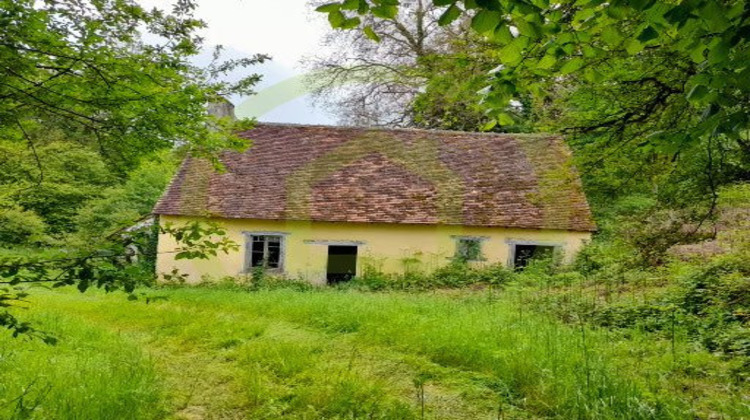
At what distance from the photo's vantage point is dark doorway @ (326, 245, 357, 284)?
17312mm

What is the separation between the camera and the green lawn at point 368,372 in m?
3.65

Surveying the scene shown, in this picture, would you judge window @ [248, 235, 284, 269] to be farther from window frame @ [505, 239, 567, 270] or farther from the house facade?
window frame @ [505, 239, 567, 270]

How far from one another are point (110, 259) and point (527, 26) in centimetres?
244

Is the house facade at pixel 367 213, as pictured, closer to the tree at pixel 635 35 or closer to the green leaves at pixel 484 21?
the tree at pixel 635 35

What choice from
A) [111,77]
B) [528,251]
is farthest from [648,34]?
[528,251]

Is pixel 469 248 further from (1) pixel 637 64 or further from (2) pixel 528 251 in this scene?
(1) pixel 637 64

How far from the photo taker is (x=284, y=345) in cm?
554

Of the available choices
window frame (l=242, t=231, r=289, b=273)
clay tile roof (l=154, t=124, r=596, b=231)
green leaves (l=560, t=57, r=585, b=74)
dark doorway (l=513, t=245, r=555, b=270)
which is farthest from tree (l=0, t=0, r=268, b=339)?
dark doorway (l=513, t=245, r=555, b=270)

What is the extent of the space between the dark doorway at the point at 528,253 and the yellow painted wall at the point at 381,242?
344 mm

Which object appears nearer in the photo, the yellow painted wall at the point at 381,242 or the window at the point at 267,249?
the yellow painted wall at the point at 381,242

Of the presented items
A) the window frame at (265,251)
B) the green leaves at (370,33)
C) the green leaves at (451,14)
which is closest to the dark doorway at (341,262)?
the window frame at (265,251)

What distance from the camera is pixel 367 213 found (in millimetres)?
15750

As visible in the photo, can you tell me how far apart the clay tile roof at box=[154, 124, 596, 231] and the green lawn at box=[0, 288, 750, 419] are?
8.85 m

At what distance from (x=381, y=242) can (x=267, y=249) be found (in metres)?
3.80
